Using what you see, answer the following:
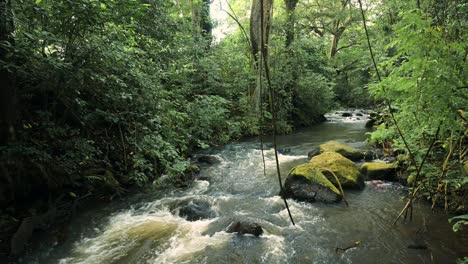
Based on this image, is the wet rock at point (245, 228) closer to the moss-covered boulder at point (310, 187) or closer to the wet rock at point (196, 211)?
the wet rock at point (196, 211)

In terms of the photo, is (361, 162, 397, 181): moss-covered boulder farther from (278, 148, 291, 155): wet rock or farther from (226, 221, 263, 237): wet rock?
(226, 221, 263, 237): wet rock

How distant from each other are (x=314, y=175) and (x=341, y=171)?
81 cm

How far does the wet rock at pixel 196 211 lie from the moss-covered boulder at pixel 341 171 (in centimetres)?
245

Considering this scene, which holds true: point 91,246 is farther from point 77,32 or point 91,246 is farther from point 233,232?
point 77,32

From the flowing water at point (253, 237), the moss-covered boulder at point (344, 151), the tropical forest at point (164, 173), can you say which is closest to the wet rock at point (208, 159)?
the tropical forest at point (164, 173)

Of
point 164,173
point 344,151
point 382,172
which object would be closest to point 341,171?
point 382,172

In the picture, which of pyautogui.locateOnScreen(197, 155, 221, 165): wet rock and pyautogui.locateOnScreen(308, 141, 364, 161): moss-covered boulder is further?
pyautogui.locateOnScreen(197, 155, 221, 165): wet rock

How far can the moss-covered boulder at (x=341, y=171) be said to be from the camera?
20.4 ft

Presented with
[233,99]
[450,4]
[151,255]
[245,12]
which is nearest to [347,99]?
[245,12]

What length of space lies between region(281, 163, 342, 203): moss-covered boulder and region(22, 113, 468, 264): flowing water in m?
0.19

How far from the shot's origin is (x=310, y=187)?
229 inches

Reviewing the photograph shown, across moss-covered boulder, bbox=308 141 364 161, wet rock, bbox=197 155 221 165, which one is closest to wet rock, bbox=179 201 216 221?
wet rock, bbox=197 155 221 165

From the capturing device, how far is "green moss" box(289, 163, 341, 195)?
229 inches

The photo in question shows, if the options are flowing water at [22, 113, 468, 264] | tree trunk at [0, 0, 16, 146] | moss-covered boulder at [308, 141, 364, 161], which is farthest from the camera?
moss-covered boulder at [308, 141, 364, 161]
